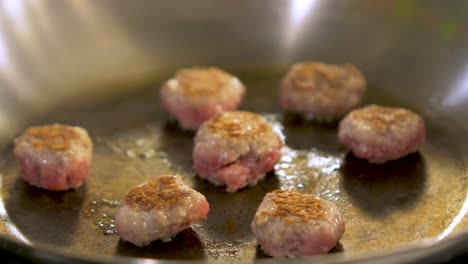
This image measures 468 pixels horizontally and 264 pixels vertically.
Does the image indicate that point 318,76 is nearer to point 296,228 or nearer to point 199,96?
A: point 199,96

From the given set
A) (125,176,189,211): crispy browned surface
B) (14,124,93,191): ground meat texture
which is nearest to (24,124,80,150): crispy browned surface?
(14,124,93,191): ground meat texture

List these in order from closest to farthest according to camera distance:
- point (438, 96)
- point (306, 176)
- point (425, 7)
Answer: point (306, 176), point (438, 96), point (425, 7)

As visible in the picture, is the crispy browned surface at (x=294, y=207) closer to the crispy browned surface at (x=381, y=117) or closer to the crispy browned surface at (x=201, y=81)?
the crispy browned surface at (x=381, y=117)

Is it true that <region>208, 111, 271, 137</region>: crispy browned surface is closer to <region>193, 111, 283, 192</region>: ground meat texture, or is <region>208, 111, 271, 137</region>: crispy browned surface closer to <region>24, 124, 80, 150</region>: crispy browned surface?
<region>193, 111, 283, 192</region>: ground meat texture

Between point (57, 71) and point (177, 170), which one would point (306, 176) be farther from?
point (57, 71)

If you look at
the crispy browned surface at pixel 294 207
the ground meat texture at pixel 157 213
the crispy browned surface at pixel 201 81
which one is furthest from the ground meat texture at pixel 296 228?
the crispy browned surface at pixel 201 81

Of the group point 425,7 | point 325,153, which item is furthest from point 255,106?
point 425,7

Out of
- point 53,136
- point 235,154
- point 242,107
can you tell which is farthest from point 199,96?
point 53,136
